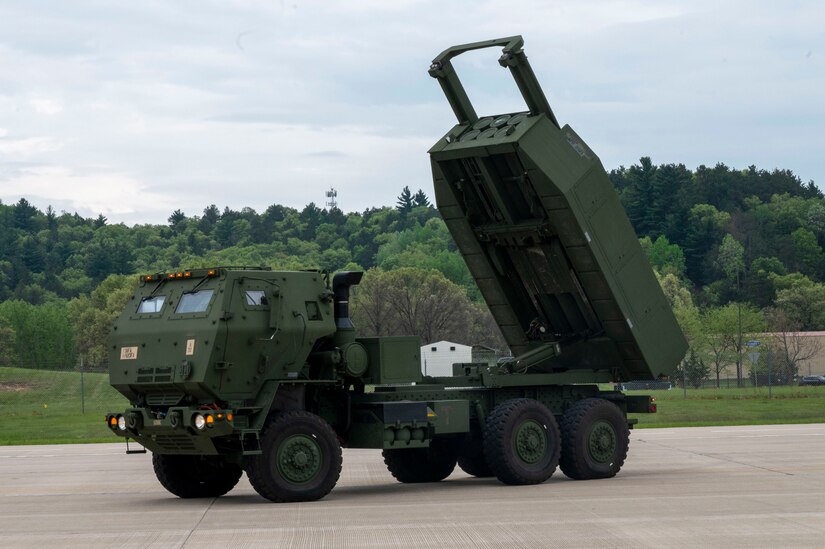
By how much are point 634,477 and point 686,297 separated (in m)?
105

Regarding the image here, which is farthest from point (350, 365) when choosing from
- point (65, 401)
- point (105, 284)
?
point (105, 284)

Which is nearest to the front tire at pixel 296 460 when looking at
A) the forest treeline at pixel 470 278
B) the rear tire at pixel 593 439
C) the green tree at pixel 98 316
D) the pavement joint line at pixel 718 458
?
the rear tire at pixel 593 439

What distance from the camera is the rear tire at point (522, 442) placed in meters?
19.7

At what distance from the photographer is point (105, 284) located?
122 metres

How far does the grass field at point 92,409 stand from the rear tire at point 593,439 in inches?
630

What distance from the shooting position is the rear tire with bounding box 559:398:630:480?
67.5 feet

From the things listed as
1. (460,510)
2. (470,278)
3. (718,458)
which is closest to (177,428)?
(460,510)

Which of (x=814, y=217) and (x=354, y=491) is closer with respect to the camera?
(x=354, y=491)

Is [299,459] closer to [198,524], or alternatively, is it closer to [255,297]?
[255,297]

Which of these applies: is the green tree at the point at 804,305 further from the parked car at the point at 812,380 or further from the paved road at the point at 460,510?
the paved road at the point at 460,510

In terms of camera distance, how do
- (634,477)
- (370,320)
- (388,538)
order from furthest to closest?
(370,320) < (634,477) < (388,538)

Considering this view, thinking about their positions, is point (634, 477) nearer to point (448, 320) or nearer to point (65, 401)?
point (65, 401)

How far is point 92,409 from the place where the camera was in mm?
52156

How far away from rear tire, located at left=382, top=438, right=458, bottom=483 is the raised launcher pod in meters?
1.66
